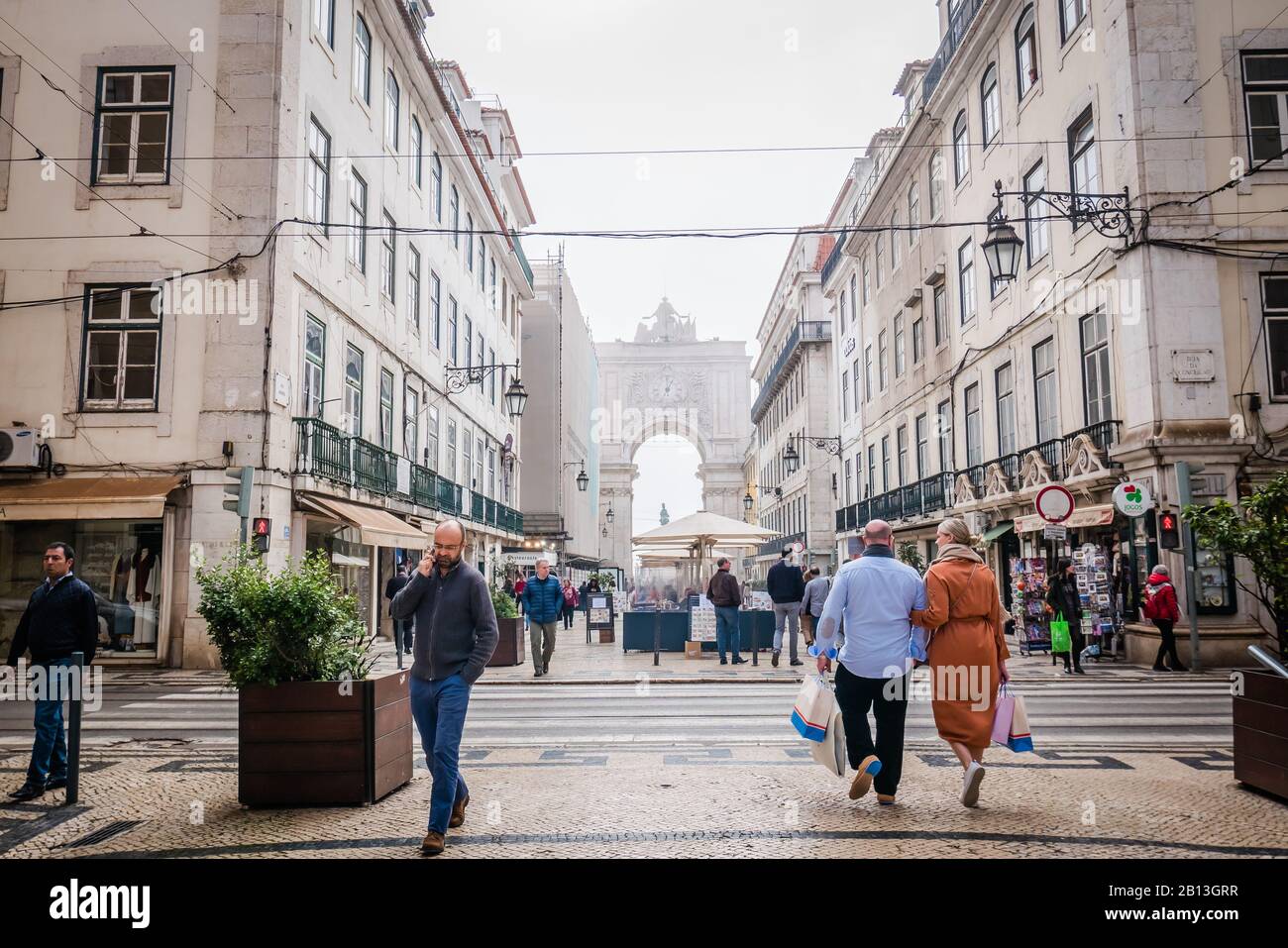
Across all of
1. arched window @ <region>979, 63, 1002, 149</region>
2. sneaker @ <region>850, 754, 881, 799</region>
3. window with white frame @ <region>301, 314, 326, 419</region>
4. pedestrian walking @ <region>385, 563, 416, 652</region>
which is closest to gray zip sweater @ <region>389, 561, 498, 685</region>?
sneaker @ <region>850, 754, 881, 799</region>

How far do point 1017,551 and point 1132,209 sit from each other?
839cm

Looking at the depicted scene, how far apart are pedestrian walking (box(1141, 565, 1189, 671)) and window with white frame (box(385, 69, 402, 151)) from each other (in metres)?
17.9

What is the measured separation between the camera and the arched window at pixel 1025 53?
19688 millimetres

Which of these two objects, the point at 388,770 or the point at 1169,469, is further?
the point at 1169,469

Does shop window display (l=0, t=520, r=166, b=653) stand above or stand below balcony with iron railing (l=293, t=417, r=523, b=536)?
below

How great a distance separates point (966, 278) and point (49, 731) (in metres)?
22.8

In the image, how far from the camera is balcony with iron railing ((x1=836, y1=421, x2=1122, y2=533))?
1675 cm

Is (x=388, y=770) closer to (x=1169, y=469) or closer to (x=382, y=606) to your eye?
(x=1169, y=469)

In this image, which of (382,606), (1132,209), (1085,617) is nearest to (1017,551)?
(1085,617)

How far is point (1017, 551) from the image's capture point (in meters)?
21.0

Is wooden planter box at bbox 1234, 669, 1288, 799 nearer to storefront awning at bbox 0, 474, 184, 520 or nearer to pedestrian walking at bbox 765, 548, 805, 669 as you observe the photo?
pedestrian walking at bbox 765, 548, 805, 669

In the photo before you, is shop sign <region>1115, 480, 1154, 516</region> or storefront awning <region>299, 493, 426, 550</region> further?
storefront awning <region>299, 493, 426, 550</region>
